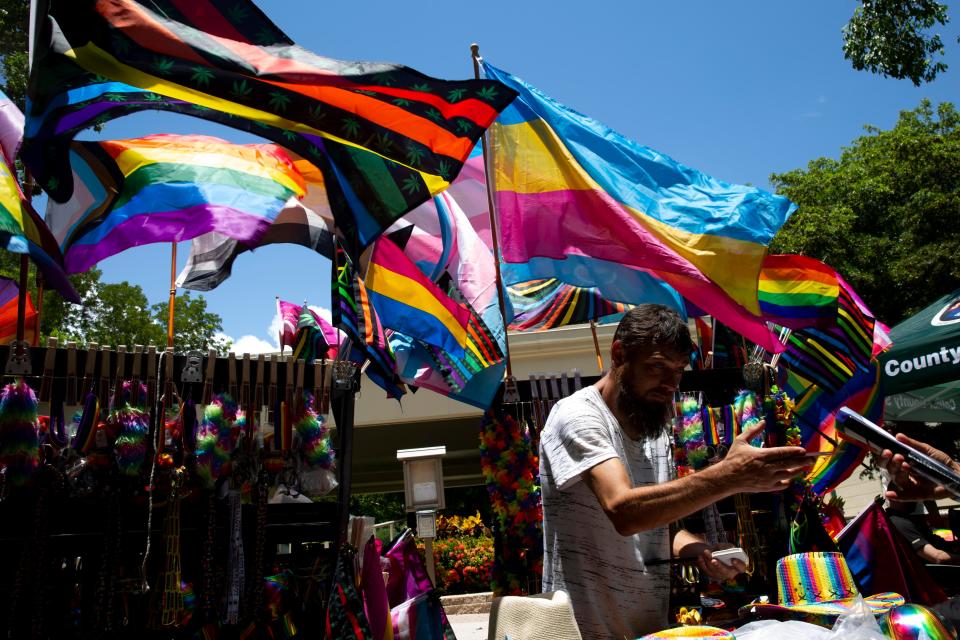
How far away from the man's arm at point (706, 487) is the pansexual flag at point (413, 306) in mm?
3475

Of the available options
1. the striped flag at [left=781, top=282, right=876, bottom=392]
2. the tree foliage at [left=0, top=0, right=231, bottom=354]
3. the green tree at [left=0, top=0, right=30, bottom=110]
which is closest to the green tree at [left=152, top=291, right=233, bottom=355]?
the tree foliage at [left=0, top=0, right=231, bottom=354]

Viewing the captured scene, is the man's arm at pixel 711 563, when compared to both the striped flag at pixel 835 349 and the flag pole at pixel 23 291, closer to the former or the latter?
the flag pole at pixel 23 291

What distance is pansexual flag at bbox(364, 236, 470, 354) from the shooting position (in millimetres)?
5465

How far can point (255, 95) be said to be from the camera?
3.56m

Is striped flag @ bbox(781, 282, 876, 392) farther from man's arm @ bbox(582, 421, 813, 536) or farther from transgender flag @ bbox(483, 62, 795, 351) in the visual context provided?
man's arm @ bbox(582, 421, 813, 536)

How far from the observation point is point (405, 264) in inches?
223

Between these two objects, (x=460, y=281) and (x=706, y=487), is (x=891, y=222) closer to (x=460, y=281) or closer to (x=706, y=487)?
(x=460, y=281)

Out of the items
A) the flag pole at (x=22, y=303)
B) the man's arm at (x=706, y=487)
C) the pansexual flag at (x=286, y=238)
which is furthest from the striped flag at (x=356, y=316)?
the man's arm at (x=706, y=487)

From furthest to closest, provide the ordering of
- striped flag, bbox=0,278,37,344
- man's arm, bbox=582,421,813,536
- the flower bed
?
the flower bed
striped flag, bbox=0,278,37,344
man's arm, bbox=582,421,813,536

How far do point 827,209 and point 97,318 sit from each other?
18538mm

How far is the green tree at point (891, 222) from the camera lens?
14789 mm

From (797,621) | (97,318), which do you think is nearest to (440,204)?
(797,621)

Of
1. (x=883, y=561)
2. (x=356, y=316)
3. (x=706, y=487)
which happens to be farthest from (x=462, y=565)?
(x=706, y=487)

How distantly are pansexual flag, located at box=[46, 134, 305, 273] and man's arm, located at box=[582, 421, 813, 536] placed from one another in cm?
341
